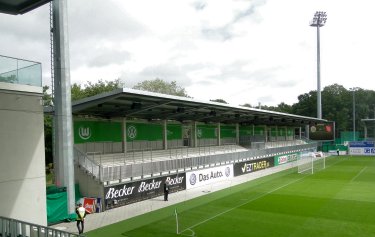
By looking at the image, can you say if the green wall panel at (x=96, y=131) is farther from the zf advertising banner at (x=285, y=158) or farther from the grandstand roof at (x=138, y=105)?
the zf advertising banner at (x=285, y=158)

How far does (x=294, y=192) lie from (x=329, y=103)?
305ft

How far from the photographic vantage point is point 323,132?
47.2m

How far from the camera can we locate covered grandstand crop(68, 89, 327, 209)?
2295cm

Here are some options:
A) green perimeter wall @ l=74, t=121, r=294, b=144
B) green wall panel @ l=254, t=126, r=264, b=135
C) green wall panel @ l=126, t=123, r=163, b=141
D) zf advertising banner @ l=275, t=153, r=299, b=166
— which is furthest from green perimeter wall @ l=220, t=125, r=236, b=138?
green wall panel @ l=126, t=123, r=163, b=141

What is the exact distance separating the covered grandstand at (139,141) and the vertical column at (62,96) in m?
2.49

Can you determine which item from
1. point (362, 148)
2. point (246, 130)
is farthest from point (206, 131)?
point (362, 148)

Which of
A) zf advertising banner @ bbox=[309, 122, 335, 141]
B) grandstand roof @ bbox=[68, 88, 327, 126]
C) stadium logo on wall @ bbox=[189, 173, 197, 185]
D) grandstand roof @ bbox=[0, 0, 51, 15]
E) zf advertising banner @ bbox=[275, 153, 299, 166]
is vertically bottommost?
zf advertising banner @ bbox=[275, 153, 299, 166]

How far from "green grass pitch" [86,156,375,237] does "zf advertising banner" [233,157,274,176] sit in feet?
27.6

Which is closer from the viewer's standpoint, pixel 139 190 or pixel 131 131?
pixel 139 190

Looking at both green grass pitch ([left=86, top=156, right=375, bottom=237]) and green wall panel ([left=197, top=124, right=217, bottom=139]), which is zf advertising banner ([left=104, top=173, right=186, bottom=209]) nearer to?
green grass pitch ([left=86, top=156, right=375, bottom=237])

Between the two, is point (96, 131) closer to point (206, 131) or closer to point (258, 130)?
point (206, 131)

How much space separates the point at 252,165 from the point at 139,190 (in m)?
21.4

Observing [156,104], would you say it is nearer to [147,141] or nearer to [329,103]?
[147,141]

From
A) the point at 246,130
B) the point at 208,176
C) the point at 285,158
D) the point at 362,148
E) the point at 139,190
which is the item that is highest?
the point at 246,130
